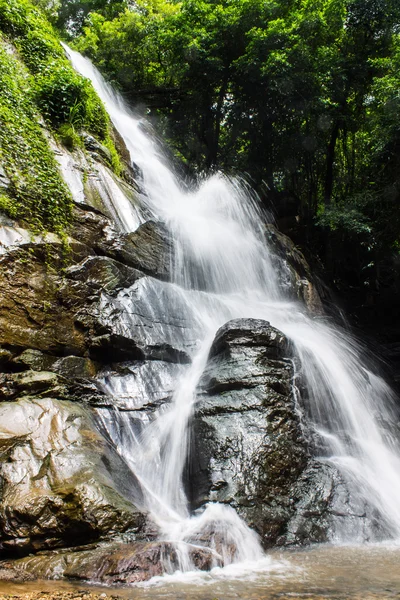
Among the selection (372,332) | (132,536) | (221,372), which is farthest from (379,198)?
(132,536)

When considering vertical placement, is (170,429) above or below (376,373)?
below

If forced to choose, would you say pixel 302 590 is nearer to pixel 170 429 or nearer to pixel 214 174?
pixel 170 429

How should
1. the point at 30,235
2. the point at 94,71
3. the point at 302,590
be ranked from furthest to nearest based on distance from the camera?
the point at 94,71 < the point at 30,235 < the point at 302,590

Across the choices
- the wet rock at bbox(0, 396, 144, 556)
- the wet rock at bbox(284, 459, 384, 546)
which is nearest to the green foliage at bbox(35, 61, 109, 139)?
the wet rock at bbox(0, 396, 144, 556)

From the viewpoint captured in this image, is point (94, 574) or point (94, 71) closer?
point (94, 574)

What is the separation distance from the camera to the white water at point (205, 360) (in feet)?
16.3

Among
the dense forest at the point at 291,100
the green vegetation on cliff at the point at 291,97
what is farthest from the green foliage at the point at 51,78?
the dense forest at the point at 291,100

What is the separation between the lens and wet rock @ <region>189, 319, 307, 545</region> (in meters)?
4.86

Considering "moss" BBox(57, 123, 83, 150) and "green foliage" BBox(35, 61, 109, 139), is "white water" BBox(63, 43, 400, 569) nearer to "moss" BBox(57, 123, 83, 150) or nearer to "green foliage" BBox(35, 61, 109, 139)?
"moss" BBox(57, 123, 83, 150)

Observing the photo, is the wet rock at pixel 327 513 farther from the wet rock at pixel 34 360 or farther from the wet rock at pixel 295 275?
the wet rock at pixel 295 275

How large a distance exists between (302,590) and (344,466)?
2.93 meters

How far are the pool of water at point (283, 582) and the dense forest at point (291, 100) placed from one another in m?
10.6

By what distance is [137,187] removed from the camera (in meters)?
10.9

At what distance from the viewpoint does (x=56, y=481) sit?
4.08 metres
